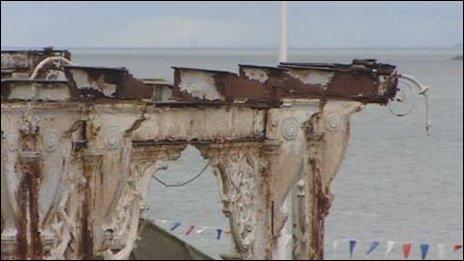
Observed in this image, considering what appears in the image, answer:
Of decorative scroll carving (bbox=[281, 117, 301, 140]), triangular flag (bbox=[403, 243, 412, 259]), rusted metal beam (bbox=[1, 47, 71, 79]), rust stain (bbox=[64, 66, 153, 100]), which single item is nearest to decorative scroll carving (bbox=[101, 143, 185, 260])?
rust stain (bbox=[64, 66, 153, 100])

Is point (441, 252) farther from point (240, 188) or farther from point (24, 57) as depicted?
point (240, 188)

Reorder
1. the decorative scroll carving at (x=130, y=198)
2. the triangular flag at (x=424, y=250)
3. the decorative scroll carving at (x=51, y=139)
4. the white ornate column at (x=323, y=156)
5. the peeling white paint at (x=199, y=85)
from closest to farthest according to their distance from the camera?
the decorative scroll carving at (x=51, y=139) < the decorative scroll carving at (x=130, y=198) < the peeling white paint at (x=199, y=85) < the white ornate column at (x=323, y=156) < the triangular flag at (x=424, y=250)

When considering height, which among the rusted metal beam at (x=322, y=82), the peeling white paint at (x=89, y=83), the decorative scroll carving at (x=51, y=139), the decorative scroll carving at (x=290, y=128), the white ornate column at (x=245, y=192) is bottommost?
the white ornate column at (x=245, y=192)

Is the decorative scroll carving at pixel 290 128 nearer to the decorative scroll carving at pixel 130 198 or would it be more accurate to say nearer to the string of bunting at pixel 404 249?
the decorative scroll carving at pixel 130 198

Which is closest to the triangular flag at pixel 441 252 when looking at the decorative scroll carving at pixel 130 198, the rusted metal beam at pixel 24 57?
the rusted metal beam at pixel 24 57

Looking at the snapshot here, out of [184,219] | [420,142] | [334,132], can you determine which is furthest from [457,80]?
[334,132]

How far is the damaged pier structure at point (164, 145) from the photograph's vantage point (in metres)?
14.7

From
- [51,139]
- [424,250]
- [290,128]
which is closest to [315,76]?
[290,128]

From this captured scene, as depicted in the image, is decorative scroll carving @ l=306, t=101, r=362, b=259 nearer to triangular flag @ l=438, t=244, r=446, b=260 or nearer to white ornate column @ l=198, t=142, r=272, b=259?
white ornate column @ l=198, t=142, r=272, b=259

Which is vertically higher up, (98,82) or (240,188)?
(98,82)

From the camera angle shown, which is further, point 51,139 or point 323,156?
point 323,156

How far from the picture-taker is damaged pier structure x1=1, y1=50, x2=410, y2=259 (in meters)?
14.7

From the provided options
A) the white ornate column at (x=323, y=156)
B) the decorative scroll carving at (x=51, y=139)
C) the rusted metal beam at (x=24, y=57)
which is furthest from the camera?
the rusted metal beam at (x=24, y=57)

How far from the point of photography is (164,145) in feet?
53.3
